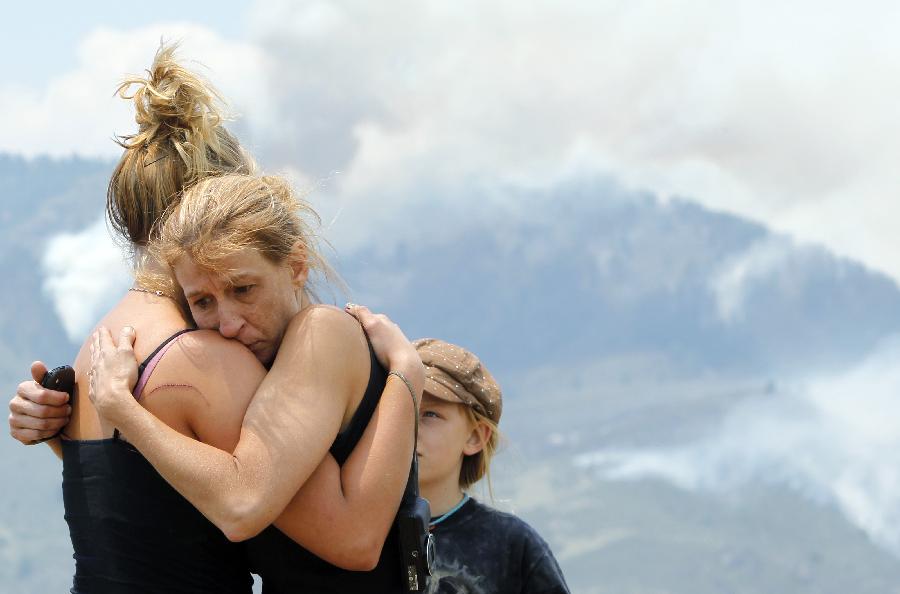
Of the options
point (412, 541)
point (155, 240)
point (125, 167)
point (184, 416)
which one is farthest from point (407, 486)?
point (125, 167)

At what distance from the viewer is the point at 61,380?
4.19 meters

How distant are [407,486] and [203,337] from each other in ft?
2.79

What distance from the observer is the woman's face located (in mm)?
4027

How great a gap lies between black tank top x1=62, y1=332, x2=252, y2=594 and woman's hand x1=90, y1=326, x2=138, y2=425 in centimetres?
7

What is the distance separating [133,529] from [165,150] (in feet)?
4.51

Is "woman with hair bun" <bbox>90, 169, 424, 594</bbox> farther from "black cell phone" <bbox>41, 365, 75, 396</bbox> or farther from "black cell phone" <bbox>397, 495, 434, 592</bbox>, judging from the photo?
"black cell phone" <bbox>41, 365, 75, 396</bbox>

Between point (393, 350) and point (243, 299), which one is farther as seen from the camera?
point (393, 350)

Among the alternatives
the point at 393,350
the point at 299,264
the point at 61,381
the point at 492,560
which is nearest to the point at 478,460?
the point at 492,560

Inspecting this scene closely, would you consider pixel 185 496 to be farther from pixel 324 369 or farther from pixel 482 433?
pixel 482 433

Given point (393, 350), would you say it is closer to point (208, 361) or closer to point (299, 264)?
point (299, 264)

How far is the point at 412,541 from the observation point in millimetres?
4117

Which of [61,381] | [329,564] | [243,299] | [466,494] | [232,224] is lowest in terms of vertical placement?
[329,564]

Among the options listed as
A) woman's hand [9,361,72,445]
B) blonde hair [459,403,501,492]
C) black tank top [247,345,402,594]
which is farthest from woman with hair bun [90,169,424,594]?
blonde hair [459,403,501,492]

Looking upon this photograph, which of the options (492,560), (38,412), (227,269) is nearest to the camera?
(227,269)
